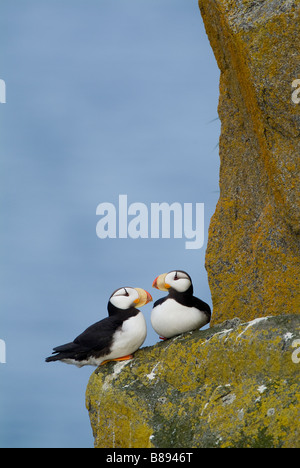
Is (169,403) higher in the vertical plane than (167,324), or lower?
lower

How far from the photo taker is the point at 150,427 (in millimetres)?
7406

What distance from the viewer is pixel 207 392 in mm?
7395

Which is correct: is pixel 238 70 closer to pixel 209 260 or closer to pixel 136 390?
pixel 209 260

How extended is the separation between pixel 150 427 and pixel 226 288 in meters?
1.62

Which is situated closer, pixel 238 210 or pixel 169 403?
pixel 169 403

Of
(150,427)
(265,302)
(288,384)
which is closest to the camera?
(288,384)

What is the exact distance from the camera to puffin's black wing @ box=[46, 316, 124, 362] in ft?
26.3

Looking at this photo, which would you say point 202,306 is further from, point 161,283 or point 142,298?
point 142,298

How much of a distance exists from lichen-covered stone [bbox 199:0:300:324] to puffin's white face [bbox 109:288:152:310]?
0.68m

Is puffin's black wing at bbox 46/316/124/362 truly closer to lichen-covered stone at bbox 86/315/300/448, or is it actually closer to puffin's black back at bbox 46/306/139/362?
puffin's black back at bbox 46/306/139/362

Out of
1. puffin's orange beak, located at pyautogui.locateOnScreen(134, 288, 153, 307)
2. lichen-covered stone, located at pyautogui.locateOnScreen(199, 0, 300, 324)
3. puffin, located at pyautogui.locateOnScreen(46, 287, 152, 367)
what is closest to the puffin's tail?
puffin, located at pyautogui.locateOnScreen(46, 287, 152, 367)

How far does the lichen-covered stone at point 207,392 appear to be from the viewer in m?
6.86

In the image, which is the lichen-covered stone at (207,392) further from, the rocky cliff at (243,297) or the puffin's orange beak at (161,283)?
the puffin's orange beak at (161,283)
